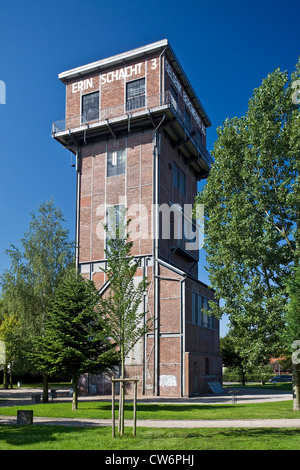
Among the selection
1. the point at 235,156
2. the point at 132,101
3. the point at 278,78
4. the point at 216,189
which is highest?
the point at 132,101

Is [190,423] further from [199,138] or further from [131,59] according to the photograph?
[199,138]

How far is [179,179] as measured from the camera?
140 ft

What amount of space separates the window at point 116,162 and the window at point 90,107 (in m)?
4.19

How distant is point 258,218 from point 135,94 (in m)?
21.3

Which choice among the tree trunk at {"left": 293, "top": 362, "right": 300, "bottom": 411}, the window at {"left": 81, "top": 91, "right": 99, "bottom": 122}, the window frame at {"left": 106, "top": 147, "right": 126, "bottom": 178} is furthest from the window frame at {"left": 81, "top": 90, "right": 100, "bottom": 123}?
the tree trunk at {"left": 293, "top": 362, "right": 300, "bottom": 411}

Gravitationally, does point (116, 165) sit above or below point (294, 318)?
above

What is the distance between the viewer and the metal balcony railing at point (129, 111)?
38.0 metres

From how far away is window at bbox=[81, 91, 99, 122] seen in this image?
41344 millimetres

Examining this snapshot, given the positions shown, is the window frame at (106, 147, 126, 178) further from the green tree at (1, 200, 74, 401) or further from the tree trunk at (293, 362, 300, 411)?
the tree trunk at (293, 362, 300, 411)

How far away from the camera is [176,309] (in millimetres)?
33938

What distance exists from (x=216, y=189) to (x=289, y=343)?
8999 mm

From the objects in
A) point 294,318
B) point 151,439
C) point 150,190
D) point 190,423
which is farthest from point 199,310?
point 151,439

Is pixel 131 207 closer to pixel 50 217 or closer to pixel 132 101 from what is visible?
pixel 50 217
